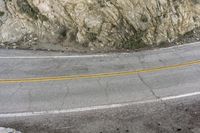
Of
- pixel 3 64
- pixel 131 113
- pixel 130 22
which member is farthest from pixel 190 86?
pixel 3 64

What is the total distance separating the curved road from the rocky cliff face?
1.58 m

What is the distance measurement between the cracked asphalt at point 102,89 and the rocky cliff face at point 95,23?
60.2 inches

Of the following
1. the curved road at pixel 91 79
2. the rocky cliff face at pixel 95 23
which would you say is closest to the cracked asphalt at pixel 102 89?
the curved road at pixel 91 79

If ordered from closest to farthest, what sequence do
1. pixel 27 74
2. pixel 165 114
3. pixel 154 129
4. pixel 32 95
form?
1. pixel 154 129
2. pixel 165 114
3. pixel 32 95
4. pixel 27 74

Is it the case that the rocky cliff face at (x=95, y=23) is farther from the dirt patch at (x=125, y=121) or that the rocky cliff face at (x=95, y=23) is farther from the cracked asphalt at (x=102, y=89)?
the dirt patch at (x=125, y=121)

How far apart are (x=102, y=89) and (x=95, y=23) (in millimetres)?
6090

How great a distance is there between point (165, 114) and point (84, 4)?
9.23 m

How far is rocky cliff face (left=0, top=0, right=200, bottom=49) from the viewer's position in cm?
1914

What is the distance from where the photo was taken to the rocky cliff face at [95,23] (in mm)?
19141

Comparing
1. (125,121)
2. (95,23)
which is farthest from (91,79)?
(95,23)

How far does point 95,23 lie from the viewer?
19.1 meters

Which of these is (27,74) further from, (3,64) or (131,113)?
(131,113)

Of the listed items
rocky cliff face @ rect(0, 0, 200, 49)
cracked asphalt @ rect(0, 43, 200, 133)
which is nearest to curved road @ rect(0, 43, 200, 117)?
cracked asphalt @ rect(0, 43, 200, 133)

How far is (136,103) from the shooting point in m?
13.2
